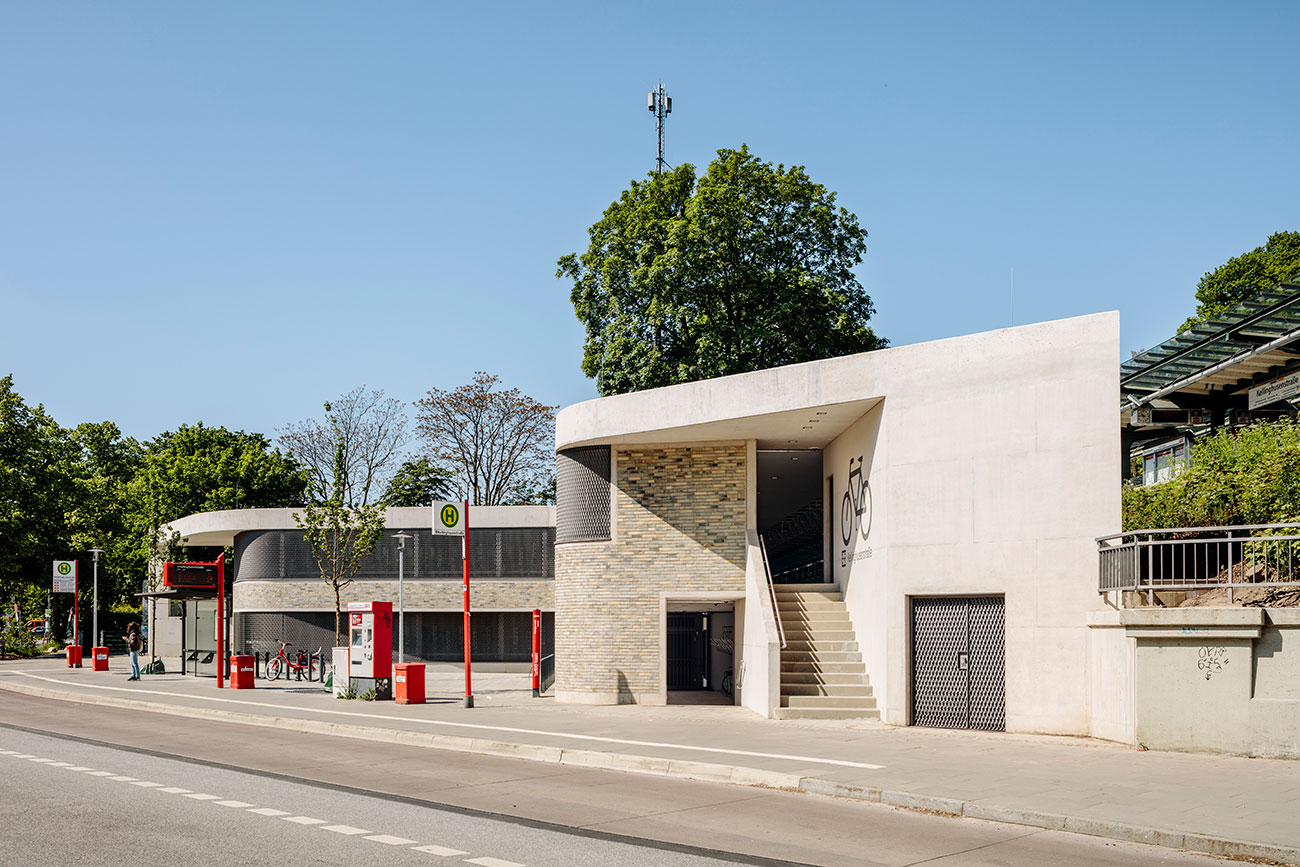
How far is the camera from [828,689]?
2173 cm

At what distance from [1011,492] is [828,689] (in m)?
5.40

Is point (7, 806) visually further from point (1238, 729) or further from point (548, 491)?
point (548, 491)

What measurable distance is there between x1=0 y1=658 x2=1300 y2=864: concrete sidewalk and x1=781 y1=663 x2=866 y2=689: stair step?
126 centimetres

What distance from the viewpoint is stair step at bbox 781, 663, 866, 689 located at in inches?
866

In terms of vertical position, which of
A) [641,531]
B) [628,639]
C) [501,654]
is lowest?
[501,654]

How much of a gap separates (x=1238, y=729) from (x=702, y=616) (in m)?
16.7

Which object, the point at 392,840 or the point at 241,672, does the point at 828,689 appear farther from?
the point at 241,672

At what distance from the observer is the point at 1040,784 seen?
1272cm

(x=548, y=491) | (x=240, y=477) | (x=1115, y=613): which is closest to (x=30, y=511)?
(x=240, y=477)

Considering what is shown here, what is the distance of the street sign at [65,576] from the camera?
166 ft

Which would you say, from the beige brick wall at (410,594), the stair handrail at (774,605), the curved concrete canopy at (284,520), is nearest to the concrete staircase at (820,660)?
the stair handrail at (774,605)

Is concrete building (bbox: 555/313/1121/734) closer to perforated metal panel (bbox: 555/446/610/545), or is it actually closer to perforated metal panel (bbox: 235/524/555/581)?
perforated metal panel (bbox: 555/446/610/545)

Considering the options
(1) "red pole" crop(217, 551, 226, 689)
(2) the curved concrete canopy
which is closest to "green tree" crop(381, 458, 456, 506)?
(2) the curved concrete canopy

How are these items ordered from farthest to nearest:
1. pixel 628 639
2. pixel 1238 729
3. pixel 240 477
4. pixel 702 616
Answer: pixel 240 477
pixel 702 616
pixel 628 639
pixel 1238 729
